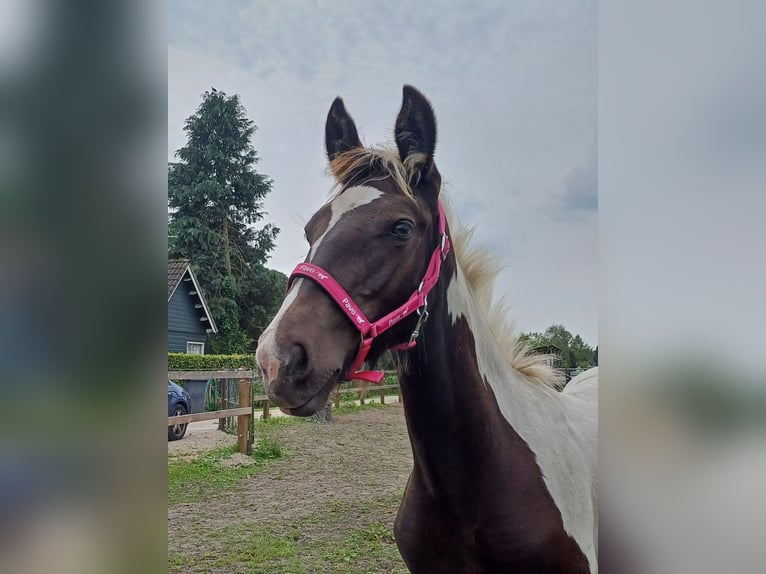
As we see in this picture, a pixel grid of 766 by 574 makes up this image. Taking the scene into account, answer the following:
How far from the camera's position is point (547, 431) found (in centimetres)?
127

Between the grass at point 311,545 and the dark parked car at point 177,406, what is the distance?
1.43 feet

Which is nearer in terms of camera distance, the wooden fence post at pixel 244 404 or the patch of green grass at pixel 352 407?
the wooden fence post at pixel 244 404

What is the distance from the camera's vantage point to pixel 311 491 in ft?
7.95

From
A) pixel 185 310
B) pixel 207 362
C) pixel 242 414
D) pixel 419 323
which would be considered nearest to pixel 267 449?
pixel 242 414

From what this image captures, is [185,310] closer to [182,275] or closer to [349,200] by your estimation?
[182,275]

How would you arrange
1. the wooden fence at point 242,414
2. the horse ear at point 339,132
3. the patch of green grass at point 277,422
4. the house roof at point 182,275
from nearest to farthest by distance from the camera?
the horse ear at point 339,132
the house roof at point 182,275
the wooden fence at point 242,414
the patch of green grass at point 277,422

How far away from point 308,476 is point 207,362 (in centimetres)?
100

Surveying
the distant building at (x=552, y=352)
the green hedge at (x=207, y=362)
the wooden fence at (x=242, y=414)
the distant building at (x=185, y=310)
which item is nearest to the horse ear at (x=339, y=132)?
the distant building at (x=185, y=310)

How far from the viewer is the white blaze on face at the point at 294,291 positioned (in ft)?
2.81

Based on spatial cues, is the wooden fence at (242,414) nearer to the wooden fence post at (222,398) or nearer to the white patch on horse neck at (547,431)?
the wooden fence post at (222,398)
